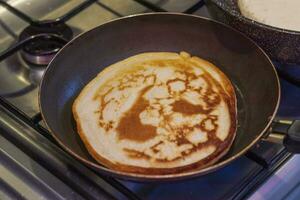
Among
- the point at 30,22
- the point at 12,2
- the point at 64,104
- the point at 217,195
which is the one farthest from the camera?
the point at 12,2

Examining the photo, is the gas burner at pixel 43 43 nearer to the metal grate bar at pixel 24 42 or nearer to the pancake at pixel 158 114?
the metal grate bar at pixel 24 42

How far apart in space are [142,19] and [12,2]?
1.17 ft

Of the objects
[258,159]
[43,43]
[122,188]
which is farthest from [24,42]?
[258,159]

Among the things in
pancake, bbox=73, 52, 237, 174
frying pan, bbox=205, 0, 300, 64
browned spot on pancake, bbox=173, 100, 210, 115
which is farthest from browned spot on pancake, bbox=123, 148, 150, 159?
frying pan, bbox=205, 0, 300, 64

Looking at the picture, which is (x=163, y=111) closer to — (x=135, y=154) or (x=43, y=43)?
(x=135, y=154)

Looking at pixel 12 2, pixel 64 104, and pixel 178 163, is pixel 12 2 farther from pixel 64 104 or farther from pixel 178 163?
pixel 178 163

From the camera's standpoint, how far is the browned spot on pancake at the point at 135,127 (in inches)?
30.6

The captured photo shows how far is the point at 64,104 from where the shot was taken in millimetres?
856

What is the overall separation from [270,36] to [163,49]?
0.74 feet

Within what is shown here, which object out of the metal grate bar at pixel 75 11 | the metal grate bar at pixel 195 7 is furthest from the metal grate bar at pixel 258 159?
the metal grate bar at pixel 75 11

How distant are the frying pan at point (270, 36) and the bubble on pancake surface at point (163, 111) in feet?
0.35

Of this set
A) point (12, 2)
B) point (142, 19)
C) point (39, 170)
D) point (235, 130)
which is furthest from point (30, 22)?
point (235, 130)

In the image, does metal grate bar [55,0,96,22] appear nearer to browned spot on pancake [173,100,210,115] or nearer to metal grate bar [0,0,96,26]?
metal grate bar [0,0,96,26]

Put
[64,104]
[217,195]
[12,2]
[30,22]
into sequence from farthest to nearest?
[12,2] < [30,22] < [64,104] < [217,195]
